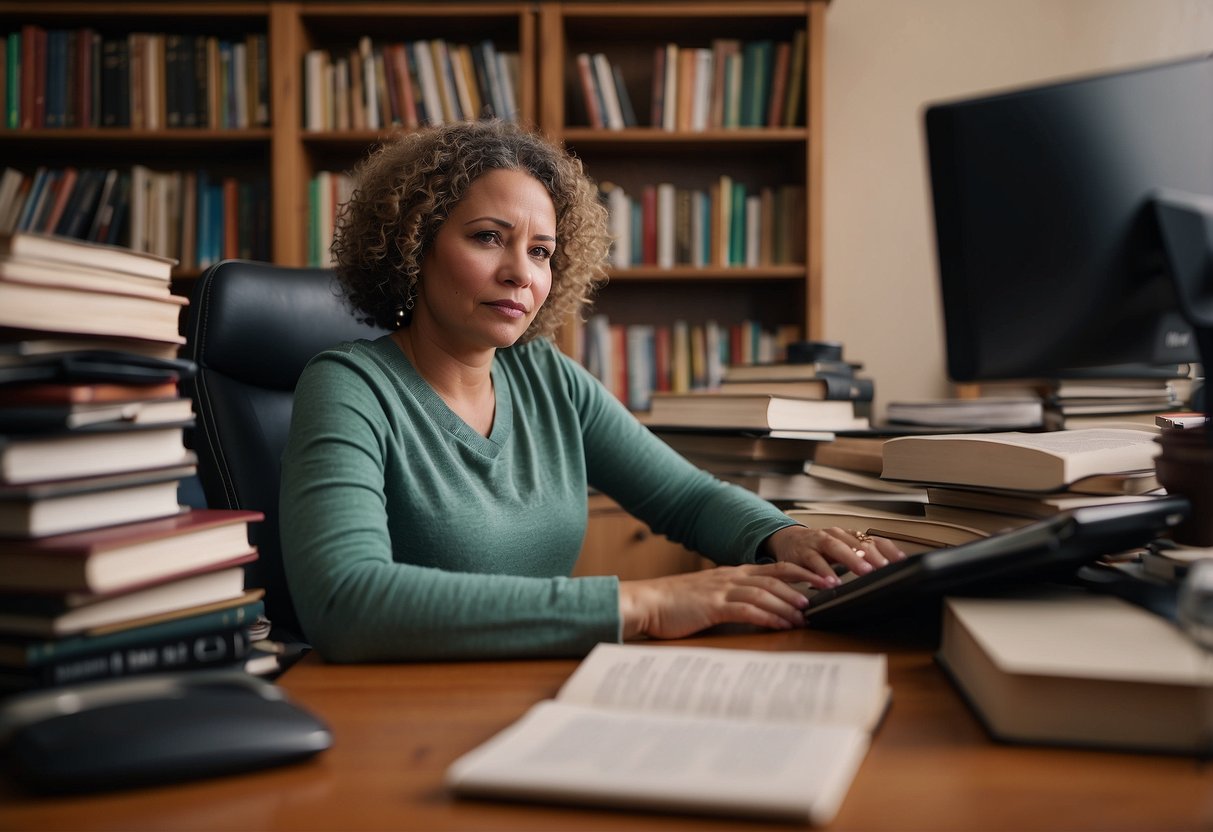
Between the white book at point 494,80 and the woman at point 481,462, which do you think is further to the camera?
the white book at point 494,80

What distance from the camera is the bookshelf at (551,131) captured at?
2.60 metres

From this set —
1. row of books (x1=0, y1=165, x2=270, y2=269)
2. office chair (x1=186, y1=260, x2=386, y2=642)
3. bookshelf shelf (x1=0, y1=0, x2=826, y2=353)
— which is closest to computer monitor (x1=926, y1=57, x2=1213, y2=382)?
office chair (x1=186, y1=260, x2=386, y2=642)

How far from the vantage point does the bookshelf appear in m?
2.60

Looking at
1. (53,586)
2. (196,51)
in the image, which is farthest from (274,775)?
(196,51)

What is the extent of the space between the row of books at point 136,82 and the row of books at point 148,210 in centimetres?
15

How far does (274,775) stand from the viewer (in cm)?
57

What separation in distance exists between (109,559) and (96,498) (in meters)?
0.06

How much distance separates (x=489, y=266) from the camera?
4.35ft

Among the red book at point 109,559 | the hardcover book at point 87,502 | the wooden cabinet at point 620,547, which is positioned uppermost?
the hardcover book at point 87,502

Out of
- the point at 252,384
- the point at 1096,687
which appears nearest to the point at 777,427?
the point at 252,384

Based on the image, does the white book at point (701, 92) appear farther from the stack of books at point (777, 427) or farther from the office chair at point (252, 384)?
the office chair at point (252, 384)

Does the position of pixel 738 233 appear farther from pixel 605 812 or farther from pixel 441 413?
pixel 605 812

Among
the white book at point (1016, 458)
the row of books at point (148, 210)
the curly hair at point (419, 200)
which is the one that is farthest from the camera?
the row of books at point (148, 210)

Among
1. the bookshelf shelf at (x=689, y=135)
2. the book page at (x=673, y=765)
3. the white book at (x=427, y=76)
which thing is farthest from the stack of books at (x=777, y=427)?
the white book at (x=427, y=76)
